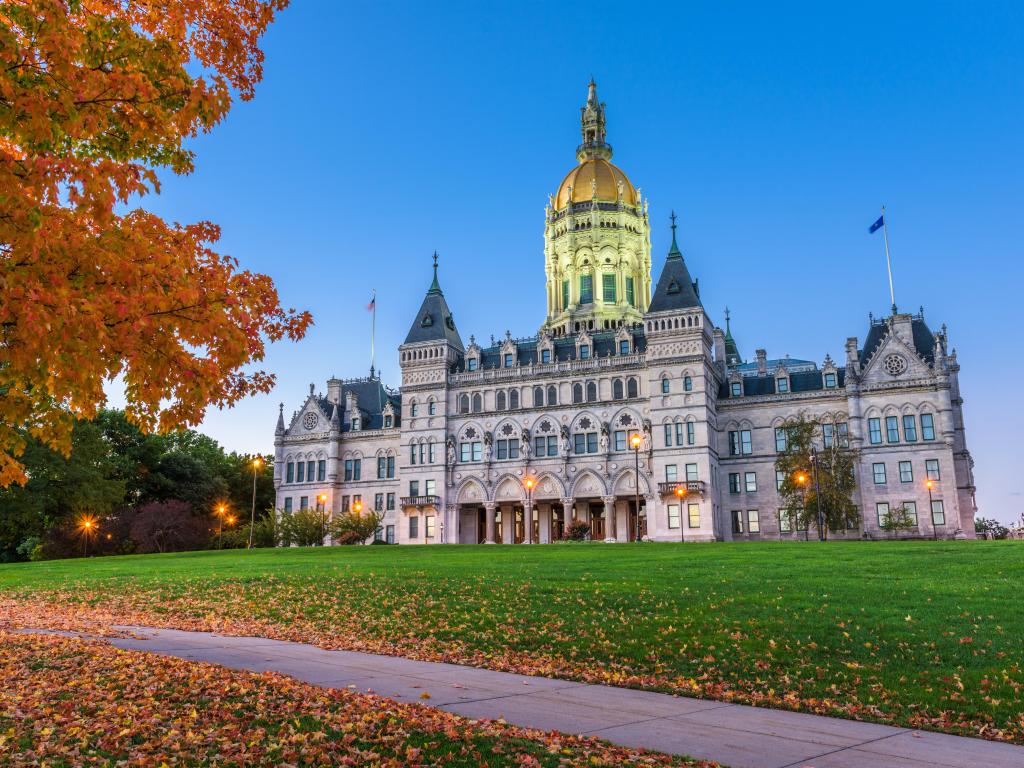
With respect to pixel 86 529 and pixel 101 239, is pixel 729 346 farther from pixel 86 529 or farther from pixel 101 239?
pixel 101 239

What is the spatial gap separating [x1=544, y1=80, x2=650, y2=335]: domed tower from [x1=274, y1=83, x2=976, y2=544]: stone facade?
1084 mm

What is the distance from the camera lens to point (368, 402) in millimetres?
90000

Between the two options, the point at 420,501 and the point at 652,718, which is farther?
the point at 420,501

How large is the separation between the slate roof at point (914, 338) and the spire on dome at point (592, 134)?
39334 millimetres

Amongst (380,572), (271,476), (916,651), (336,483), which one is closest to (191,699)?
(916,651)

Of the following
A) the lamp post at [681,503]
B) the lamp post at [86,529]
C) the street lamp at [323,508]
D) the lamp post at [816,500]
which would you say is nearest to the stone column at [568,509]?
the lamp post at [681,503]

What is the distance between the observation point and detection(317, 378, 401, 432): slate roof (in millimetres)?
87562

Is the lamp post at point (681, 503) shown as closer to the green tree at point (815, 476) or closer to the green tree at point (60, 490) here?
the green tree at point (815, 476)

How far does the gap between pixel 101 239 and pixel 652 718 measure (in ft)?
27.7

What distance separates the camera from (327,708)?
10.3 metres

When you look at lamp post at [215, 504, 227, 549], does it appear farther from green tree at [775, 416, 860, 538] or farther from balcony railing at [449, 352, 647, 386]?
green tree at [775, 416, 860, 538]

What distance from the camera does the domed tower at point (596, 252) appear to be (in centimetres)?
8869

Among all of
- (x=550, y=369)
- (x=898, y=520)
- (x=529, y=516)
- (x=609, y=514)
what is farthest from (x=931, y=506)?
(x=550, y=369)

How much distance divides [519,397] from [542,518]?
36.7 feet
